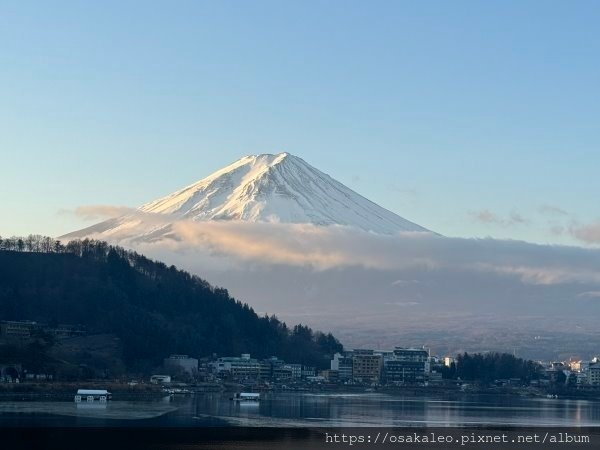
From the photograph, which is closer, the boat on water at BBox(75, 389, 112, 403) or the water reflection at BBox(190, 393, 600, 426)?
the water reflection at BBox(190, 393, 600, 426)

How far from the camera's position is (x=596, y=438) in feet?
176

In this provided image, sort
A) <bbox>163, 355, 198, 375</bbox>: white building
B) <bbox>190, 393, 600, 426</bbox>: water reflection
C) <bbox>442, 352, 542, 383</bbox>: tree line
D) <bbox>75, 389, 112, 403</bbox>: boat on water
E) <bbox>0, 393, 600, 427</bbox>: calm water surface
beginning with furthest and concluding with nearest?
<bbox>442, 352, 542, 383</bbox>: tree line
<bbox>163, 355, 198, 375</bbox>: white building
<bbox>75, 389, 112, 403</bbox>: boat on water
<bbox>190, 393, 600, 426</bbox>: water reflection
<bbox>0, 393, 600, 427</bbox>: calm water surface

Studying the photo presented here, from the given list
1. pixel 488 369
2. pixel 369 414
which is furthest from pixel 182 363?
pixel 369 414

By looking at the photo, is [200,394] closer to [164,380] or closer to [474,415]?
[164,380]

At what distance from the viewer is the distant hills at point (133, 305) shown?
116625 mm

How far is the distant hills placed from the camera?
4592 inches

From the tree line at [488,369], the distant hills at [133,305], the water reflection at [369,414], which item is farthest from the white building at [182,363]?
the tree line at [488,369]

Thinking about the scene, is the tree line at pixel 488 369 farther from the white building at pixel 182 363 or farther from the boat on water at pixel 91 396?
the boat on water at pixel 91 396

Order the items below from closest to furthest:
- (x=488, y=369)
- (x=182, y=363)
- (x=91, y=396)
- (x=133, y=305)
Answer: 1. (x=91, y=396)
2. (x=182, y=363)
3. (x=133, y=305)
4. (x=488, y=369)

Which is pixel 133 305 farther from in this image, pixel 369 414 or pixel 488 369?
pixel 369 414

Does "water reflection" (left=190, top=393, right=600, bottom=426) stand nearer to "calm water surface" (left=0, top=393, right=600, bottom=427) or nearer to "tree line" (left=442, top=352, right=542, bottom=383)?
"calm water surface" (left=0, top=393, right=600, bottom=427)

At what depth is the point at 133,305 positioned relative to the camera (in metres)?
124

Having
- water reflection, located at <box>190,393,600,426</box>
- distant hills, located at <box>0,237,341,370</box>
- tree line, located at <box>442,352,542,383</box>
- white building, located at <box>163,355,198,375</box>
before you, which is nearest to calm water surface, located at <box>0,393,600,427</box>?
water reflection, located at <box>190,393,600,426</box>

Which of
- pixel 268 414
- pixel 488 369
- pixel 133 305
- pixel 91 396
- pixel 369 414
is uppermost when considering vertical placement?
pixel 133 305
